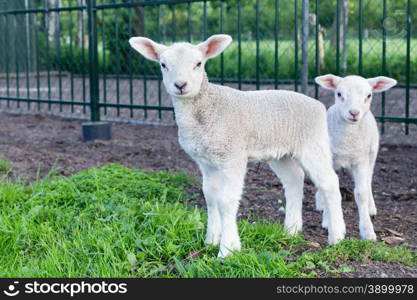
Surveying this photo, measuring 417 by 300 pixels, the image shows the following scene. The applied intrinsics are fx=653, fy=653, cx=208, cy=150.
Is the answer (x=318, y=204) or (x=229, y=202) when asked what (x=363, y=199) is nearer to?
(x=318, y=204)

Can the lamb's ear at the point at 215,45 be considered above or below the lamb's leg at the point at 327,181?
above

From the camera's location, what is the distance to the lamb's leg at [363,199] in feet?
13.8

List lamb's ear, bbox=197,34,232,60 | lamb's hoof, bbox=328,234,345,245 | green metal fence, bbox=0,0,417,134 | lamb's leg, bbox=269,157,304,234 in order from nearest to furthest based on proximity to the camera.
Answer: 1. lamb's ear, bbox=197,34,232,60
2. lamb's hoof, bbox=328,234,345,245
3. lamb's leg, bbox=269,157,304,234
4. green metal fence, bbox=0,0,417,134

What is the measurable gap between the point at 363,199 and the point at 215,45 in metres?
1.46

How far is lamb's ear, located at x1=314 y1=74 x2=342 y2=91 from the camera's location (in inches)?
174

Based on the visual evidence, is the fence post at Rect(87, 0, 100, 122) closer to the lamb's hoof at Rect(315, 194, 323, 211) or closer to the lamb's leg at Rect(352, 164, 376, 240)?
the lamb's hoof at Rect(315, 194, 323, 211)

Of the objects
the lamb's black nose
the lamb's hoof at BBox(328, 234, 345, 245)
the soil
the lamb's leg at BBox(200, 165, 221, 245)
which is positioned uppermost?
the lamb's black nose

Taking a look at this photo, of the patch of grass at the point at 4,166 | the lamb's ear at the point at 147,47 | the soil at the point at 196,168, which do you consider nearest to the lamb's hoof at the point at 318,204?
the soil at the point at 196,168

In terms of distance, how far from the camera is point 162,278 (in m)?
3.16

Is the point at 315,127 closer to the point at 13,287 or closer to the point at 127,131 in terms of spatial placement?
the point at 13,287

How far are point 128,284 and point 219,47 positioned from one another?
1.47 m

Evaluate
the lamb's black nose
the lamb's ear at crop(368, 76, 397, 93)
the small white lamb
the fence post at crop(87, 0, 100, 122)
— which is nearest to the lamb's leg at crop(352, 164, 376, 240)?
the small white lamb

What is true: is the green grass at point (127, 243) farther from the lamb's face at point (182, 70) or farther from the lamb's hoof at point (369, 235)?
the lamb's face at point (182, 70)

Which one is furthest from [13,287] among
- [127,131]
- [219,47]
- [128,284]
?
[127,131]
